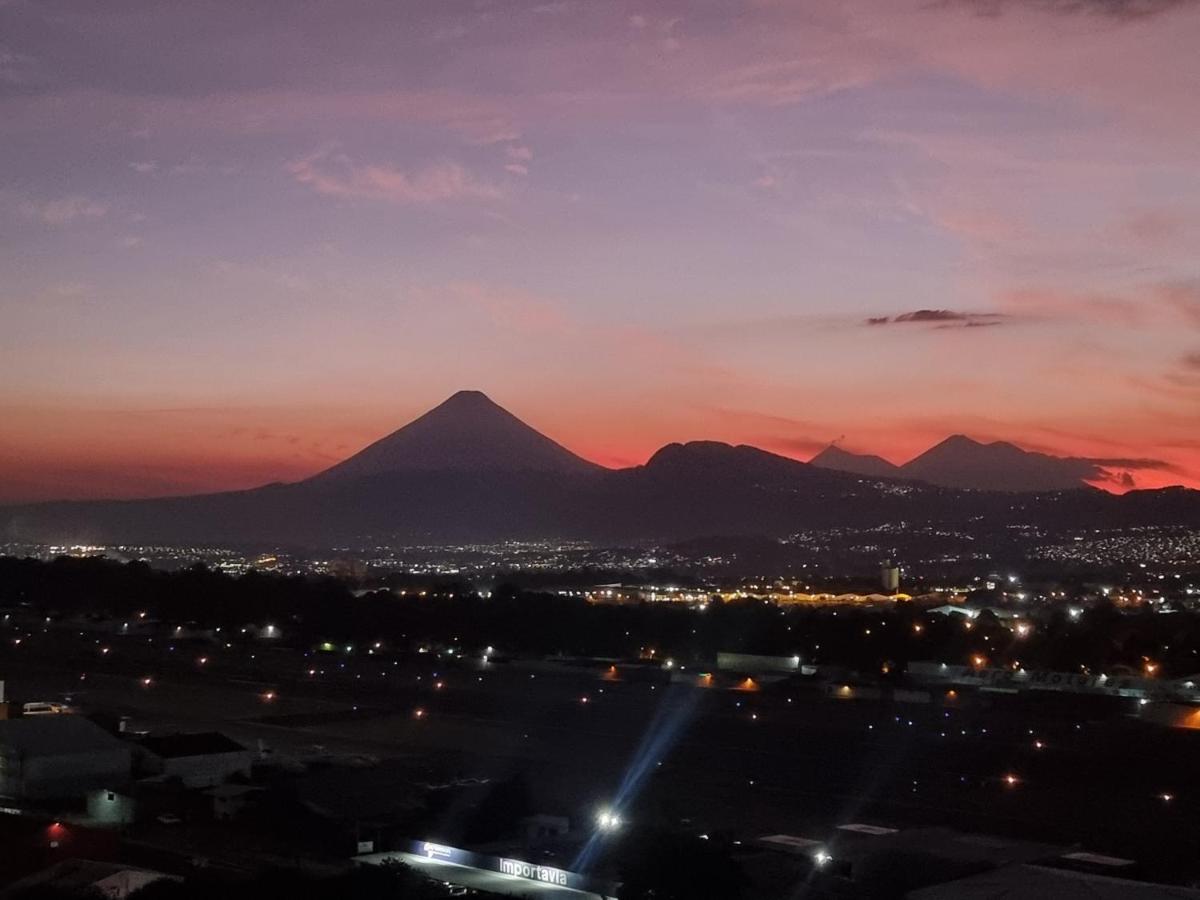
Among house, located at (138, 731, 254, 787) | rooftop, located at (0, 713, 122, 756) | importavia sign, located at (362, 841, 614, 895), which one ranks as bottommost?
importavia sign, located at (362, 841, 614, 895)

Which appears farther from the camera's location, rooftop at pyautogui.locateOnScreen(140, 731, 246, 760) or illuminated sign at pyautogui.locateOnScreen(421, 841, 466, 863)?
rooftop at pyautogui.locateOnScreen(140, 731, 246, 760)

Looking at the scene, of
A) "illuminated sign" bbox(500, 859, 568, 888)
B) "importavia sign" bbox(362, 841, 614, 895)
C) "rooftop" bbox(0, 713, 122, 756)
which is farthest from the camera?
"rooftop" bbox(0, 713, 122, 756)

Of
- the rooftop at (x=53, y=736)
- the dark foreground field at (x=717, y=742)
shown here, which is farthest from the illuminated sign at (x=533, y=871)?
the rooftop at (x=53, y=736)

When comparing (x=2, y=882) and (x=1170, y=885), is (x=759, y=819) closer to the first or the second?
(x=1170, y=885)

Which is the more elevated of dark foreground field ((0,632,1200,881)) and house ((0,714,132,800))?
house ((0,714,132,800))

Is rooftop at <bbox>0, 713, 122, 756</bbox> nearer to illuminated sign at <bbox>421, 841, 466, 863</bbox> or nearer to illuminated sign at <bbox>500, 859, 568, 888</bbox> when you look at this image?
illuminated sign at <bbox>421, 841, 466, 863</bbox>

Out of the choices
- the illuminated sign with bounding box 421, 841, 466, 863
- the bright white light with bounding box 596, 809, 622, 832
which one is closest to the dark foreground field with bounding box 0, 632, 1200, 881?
the bright white light with bounding box 596, 809, 622, 832

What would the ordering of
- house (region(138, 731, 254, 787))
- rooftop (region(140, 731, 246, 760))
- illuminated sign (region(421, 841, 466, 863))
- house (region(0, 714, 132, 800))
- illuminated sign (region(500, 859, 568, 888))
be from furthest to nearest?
rooftop (region(140, 731, 246, 760)) → house (region(138, 731, 254, 787)) → house (region(0, 714, 132, 800)) → illuminated sign (region(421, 841, 466, 863)) → illuminated sign (region(500, 859, 568, 888))

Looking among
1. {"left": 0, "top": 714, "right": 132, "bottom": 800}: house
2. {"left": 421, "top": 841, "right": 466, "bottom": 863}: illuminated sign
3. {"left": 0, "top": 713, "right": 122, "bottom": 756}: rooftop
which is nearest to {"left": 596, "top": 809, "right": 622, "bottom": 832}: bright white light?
{"left": 421, "top": 841, "right": 466, "bottom": 863}: illuminated sign
